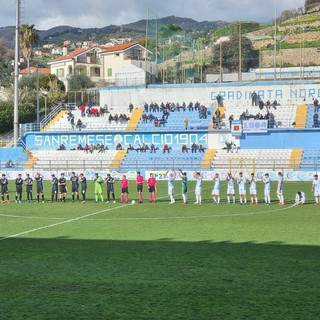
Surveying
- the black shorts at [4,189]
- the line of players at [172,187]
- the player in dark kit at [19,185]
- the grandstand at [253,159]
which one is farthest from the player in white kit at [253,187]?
the grandstand at [253,159]

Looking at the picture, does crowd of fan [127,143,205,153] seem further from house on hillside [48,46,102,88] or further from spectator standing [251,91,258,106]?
house on hillside [48,46,102,88]

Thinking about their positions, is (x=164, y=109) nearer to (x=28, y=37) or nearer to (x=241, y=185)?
(x=241, y=185)

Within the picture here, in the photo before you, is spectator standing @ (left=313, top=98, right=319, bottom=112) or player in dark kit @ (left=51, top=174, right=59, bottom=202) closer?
player in dark kit @ (left=51, top=174, right=59, bottom=202)

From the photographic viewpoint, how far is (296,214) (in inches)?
1004

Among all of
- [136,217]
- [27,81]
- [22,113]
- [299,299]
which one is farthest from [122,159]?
[299,299]

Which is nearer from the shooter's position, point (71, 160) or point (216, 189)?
point (216, 189)

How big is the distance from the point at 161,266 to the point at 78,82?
7608 cm

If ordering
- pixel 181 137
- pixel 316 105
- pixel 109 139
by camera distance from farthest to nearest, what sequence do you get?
pixel 109 139 → pixel 181 137 → pixel 316 105

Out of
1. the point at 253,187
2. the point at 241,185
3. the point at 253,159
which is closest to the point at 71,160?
the point at 253,159

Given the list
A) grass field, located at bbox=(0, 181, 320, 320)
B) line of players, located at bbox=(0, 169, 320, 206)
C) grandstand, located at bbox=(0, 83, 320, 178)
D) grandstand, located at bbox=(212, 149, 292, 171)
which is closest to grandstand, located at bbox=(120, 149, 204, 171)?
grandstand, located at bbox=(0, 83, 320, 178)

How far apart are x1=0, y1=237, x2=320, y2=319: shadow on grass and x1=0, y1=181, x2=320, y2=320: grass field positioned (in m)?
0.02

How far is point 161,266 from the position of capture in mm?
14406

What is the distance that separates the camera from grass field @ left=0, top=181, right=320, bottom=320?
1078 cm

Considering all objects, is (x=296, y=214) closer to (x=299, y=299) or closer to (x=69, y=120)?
(x=299, y=299)
